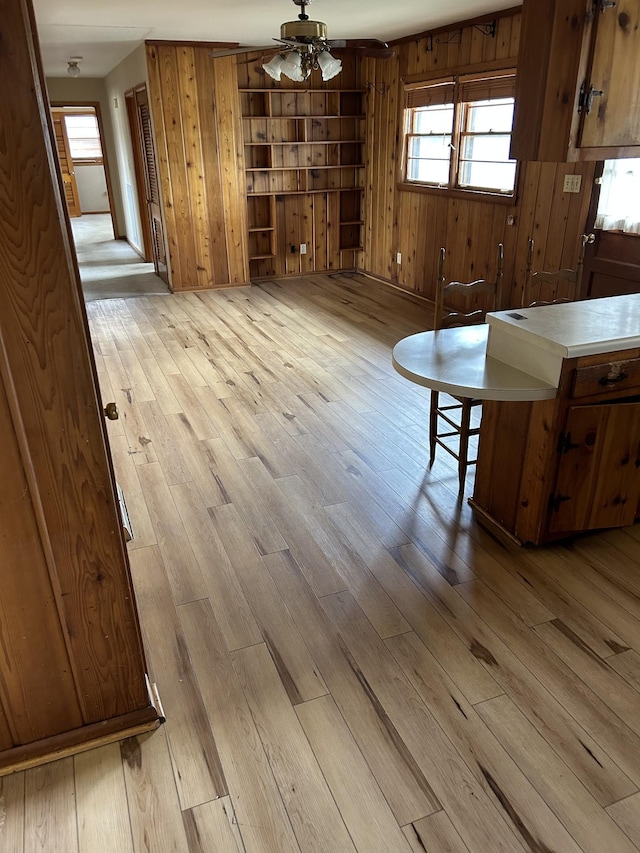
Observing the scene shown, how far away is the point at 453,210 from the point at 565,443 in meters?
3.93

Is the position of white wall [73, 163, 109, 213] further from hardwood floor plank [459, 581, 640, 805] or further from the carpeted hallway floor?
hardwood floor plank [459, 581, 640, 805]

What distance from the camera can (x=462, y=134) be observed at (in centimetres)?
539

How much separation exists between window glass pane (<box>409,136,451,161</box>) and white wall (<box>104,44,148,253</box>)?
2848 mm

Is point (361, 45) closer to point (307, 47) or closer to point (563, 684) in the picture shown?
point (307, 47)

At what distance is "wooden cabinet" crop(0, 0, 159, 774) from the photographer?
1.26m

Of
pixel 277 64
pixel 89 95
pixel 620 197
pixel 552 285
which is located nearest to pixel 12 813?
pixel 277 64

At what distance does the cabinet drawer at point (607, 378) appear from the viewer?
2.24 m

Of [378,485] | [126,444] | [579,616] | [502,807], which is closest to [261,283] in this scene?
[126,444]

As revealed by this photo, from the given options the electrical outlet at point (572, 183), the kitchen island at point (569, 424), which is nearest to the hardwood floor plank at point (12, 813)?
the kitchen island at point (569, 424)

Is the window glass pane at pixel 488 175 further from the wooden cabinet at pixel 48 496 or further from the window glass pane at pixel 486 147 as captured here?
the wooden cabinet at pixel 48 496

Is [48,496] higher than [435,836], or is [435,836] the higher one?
[48,496]

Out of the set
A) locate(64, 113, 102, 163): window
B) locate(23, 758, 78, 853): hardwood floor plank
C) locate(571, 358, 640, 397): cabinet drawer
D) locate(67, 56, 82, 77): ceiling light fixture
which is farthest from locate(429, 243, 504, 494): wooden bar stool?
locate(64, 113, 102, 163): window

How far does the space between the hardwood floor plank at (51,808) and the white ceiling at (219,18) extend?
14.6 feet

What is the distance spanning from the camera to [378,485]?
3.09 meters
